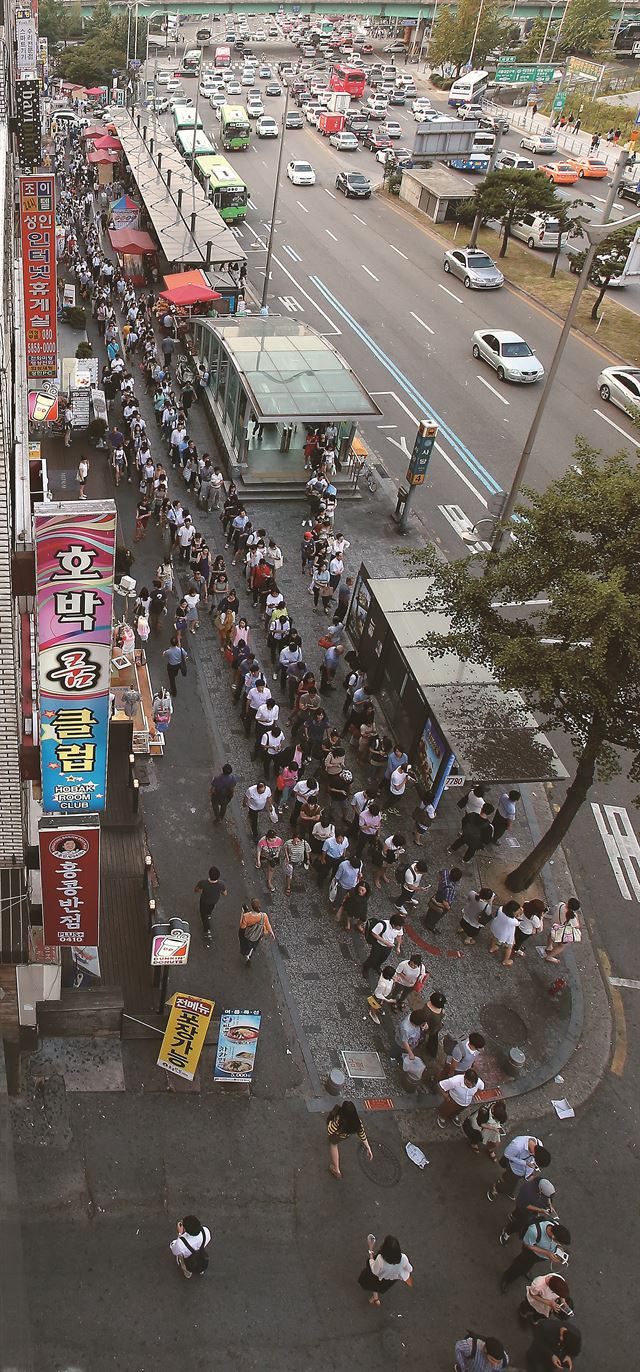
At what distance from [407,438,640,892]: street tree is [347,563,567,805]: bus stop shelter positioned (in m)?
1.12

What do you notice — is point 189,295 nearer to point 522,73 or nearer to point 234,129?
point 234,129

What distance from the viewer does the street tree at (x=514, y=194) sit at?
42.3m

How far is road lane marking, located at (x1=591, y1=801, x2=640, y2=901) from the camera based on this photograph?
1639cm

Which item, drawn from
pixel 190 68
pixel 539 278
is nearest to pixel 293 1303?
pixel 539 278

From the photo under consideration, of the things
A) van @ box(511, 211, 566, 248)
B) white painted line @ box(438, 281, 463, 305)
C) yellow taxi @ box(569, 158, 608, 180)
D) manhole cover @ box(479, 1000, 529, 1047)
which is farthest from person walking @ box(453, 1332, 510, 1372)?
yellow taxi @ box(569, 158, 608, 180)

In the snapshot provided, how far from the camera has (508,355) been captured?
1337 inches

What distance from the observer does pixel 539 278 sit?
43469 millimetres

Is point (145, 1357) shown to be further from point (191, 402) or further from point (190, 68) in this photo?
point (190, 68)

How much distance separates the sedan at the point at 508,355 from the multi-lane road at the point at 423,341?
42 centimetres

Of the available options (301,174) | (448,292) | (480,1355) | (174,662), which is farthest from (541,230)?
(480,1355)

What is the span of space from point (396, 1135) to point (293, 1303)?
7.72 feet

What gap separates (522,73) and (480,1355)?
90475 mm

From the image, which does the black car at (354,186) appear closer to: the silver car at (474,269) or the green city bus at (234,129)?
the green city bus at (234,129)

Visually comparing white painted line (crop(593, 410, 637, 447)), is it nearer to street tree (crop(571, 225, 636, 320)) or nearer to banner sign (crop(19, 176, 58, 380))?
street tree (crop(571, 225, 636, 320))
